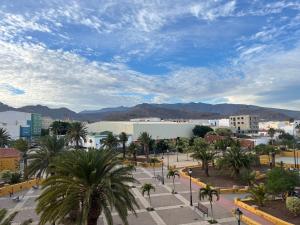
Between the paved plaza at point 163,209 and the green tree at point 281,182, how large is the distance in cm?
425

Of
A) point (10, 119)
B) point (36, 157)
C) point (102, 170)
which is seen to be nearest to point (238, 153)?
point (36, 157)

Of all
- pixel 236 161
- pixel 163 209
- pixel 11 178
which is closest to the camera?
pixel 163 209

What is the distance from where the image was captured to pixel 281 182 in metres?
30.7

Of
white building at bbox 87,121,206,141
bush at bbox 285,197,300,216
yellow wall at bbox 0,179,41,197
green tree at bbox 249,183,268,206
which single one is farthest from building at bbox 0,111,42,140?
bush at bbox 285,197,300,216

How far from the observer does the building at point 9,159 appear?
200 ft

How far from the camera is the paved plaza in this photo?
28.4 m

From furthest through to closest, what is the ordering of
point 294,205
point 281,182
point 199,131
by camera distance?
point 199,131 → point 281,182 → point 294,205

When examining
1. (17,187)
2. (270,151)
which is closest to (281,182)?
(17,187)

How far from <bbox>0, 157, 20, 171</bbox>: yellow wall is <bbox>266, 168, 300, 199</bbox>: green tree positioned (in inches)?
1809

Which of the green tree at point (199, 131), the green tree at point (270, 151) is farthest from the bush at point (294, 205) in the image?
the green tree at point (199, 131)

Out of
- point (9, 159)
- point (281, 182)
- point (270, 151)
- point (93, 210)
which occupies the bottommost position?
point (281, 182)

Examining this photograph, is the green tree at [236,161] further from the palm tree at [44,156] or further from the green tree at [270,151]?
the palm tree at [44,156]

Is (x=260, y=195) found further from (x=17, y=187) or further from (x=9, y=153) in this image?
(x=9, y=153)

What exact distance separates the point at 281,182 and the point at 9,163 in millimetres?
47663
